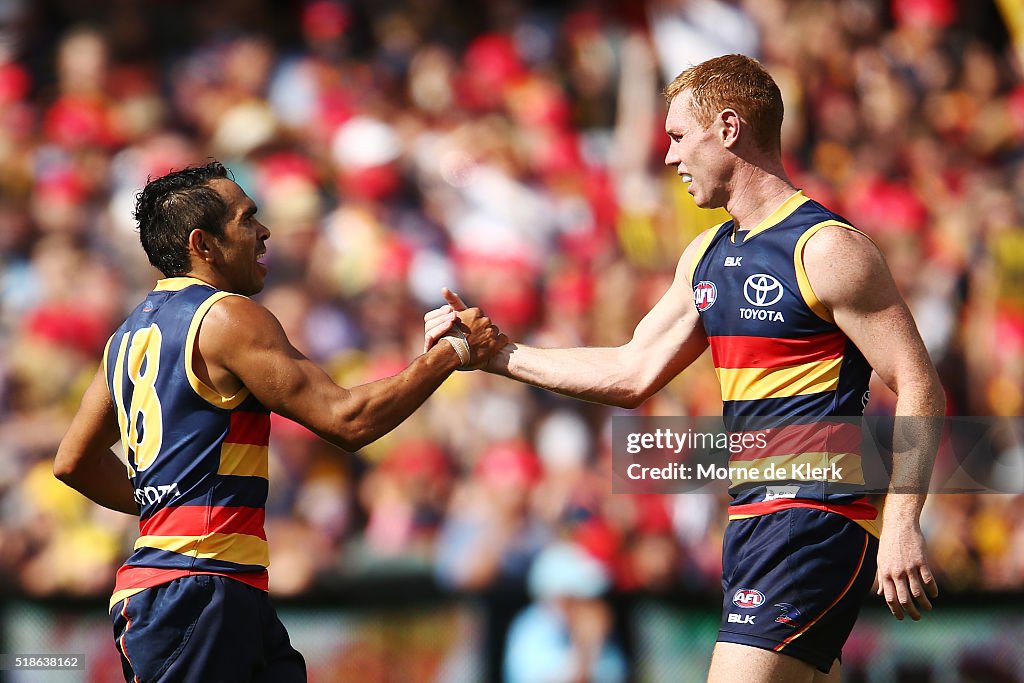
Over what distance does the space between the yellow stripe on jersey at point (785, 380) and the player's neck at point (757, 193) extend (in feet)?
1.68

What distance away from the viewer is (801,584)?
374 centimetres

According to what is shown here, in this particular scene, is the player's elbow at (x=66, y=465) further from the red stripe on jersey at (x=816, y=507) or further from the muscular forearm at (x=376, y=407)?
the red stripe on jersey at (x=816, y=507)

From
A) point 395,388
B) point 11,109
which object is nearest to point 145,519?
point 395,388

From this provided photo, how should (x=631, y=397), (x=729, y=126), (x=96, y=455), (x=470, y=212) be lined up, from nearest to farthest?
(x=729, y=126) < (x=96, y=455) < (x=631, y=397) < (x=470, y=212)

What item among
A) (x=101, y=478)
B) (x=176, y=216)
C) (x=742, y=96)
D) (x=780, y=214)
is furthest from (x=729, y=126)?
(x=101, y=478)

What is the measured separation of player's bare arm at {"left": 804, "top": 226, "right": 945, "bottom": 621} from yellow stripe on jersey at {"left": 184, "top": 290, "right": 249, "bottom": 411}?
1833 millimetres

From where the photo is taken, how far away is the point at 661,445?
704cm

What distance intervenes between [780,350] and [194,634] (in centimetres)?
202

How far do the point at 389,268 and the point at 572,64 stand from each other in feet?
9.06

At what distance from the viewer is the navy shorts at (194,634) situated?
369cm

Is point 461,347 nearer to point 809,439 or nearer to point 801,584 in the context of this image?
point 809,439

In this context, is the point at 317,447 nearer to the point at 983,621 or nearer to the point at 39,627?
the point at 39,627

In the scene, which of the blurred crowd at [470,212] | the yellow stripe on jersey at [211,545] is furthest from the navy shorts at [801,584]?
the blurred crowd at [470,212]

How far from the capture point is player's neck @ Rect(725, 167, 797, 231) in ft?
13.5
